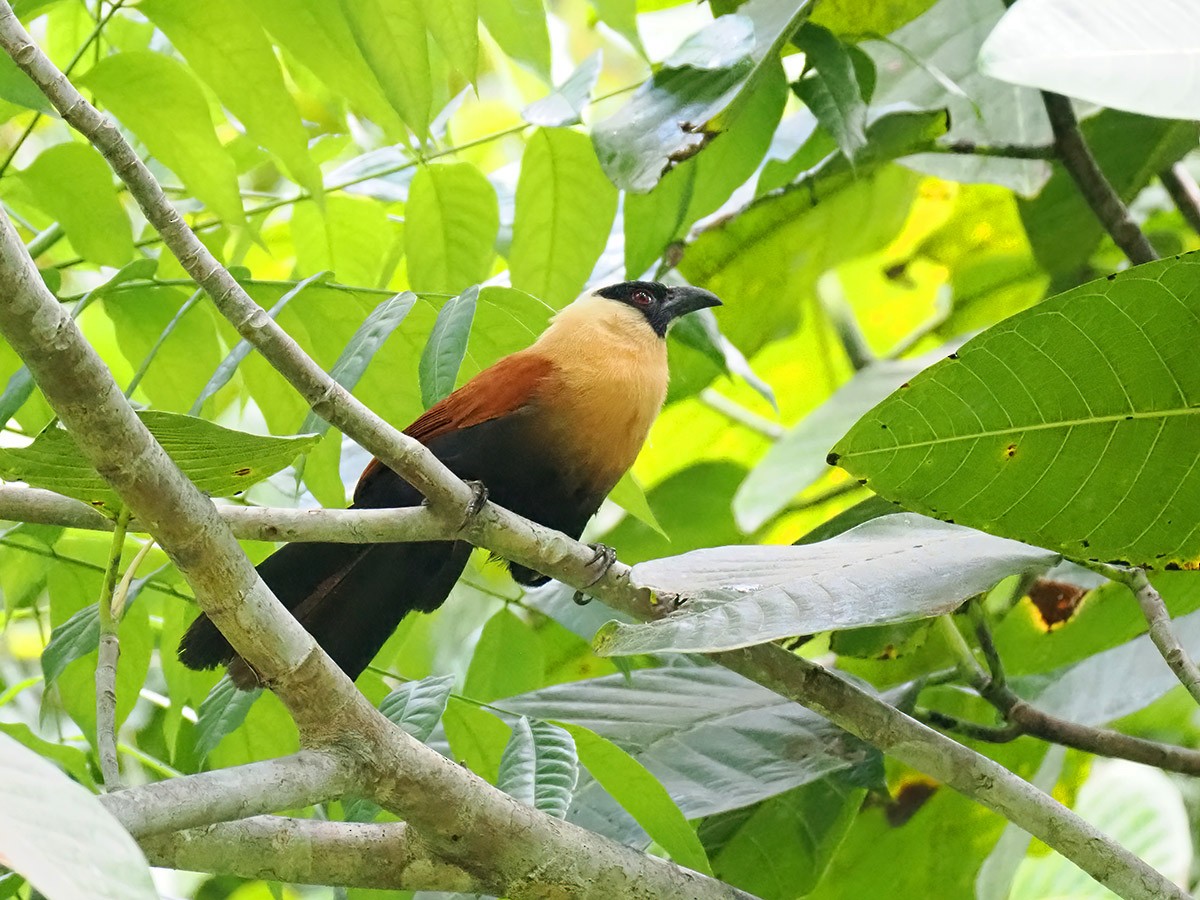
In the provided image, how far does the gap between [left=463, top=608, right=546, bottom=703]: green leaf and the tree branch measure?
0.70 meters

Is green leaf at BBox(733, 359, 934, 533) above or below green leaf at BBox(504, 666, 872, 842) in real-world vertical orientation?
above

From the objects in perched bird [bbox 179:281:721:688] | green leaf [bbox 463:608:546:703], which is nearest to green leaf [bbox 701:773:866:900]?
green leaf [bbox 463:608:546:703]

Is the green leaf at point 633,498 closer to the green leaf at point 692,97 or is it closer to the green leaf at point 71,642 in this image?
the green leaf at point 692,97

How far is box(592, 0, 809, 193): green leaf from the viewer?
5.96 feet

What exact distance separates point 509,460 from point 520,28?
2.78ft

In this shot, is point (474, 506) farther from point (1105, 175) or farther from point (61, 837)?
point (1105, 175)

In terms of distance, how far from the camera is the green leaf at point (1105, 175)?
246 centimetres

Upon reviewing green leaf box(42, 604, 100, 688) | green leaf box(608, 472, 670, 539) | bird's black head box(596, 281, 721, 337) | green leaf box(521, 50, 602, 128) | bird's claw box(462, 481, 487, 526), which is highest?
green leaf box(521, 50, 602, 128)

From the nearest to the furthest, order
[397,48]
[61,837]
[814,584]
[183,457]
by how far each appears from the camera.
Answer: [61,837] → [183,457] → [814,584] → [397,48]

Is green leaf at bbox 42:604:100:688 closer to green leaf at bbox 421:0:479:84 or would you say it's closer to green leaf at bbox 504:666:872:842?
green leaf at bbox 504:666:872:842

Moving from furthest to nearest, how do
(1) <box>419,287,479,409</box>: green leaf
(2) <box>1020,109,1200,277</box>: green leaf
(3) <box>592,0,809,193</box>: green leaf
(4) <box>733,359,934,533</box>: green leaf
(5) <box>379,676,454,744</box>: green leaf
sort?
(2) <box>1020,109,1200,277</box>: green leaf
(4) <box>733,359,934,533</box>: green leaf
(3) <box>592,0,809,193</box>: green leaf
(5) <box>379,676,454,744</box>: green leaf
(1) <box>419,287,479,409</box>: green leaf

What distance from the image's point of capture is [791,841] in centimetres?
194

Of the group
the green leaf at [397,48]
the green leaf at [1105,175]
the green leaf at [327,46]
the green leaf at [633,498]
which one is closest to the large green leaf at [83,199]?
the green leaf at [327,46]

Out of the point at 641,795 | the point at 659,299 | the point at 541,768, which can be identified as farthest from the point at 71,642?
the point at 659,299
